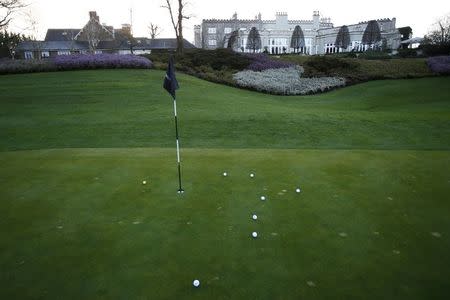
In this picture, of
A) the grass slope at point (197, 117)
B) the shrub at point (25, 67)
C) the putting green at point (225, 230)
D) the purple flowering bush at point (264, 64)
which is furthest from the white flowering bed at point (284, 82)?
the putting green at point (225, 230)

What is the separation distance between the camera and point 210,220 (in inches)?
216

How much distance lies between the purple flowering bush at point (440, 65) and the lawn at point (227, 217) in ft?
58.3

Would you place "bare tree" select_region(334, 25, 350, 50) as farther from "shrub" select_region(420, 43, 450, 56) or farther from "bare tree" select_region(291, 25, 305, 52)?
"shrub" select_region(420, 43, 450, 56)

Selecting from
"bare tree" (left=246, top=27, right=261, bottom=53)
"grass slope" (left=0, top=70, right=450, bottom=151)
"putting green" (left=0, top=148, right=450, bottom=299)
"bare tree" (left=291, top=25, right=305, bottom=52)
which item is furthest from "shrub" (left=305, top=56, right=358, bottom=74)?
"bare tree" (left=291, top=25, right=305, bottom=52)

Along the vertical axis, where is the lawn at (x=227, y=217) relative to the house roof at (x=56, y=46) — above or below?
below

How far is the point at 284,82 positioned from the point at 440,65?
45.8 ft

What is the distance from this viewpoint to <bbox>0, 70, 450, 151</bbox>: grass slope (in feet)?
40.9

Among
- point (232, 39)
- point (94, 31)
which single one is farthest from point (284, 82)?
point (94, 31)

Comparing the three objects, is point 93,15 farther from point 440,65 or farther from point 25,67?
point 440,65

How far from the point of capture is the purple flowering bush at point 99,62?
25.8 meters

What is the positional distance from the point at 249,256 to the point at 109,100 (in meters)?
16.6

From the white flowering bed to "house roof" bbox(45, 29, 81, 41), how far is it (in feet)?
204

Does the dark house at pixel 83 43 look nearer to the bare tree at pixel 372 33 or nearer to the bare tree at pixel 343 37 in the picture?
the bare tree at pixel 343 37

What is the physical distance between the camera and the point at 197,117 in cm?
1555
